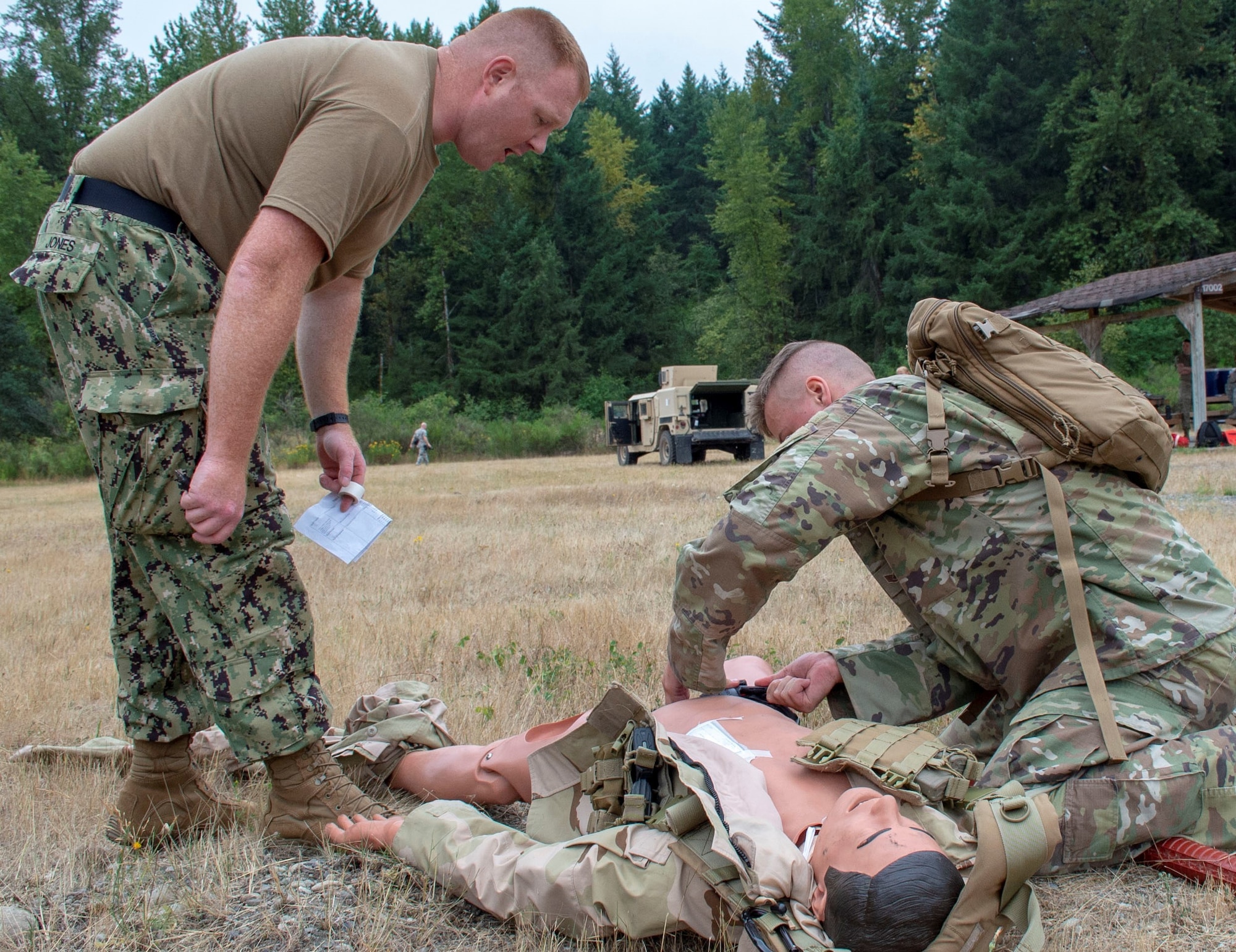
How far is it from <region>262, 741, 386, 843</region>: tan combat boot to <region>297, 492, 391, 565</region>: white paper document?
512mm

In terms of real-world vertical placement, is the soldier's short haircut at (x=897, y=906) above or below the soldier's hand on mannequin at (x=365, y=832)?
above

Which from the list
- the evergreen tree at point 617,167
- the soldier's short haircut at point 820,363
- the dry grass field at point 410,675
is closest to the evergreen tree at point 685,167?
the evergreen tree at point 617,167

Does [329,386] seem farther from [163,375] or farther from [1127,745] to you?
[1127,745]

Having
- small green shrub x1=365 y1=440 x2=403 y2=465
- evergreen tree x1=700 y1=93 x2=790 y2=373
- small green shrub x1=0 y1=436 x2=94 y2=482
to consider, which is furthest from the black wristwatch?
evergreen tree x1=700 y1=93 x2=790 y2=373

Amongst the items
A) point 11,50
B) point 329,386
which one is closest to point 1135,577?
point 329,386

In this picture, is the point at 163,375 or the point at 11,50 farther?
the point at 11,50

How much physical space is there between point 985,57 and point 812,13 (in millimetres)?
17301

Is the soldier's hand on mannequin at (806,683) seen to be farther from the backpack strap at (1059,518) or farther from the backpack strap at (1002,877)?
the backpack strap at (1002,877)

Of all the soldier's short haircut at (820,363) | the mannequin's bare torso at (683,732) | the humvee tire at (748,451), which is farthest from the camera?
the humvee tire at (748,451)

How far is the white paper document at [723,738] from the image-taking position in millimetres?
2328

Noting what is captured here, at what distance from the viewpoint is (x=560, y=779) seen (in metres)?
2.53

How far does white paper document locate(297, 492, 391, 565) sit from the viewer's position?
2480mm

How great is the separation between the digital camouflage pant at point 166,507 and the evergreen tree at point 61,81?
50.3 meters

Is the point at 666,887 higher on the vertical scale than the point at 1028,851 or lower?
lower
